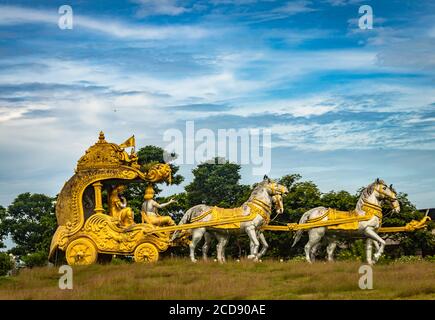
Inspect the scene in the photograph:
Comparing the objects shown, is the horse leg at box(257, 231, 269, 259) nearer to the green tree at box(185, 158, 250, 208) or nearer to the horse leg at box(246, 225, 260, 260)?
the horse leg at box(246, 225, 260, 260)

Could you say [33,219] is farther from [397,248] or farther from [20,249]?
[397,248]

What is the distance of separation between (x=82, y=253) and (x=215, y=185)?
14582 millimetres

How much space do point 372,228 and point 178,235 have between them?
546 cm

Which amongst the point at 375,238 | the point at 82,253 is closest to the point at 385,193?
the point at 375,238

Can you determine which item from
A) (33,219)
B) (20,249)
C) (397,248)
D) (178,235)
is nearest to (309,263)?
(178,235)

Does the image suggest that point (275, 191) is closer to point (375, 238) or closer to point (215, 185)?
point (375, 238)

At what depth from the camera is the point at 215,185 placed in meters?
37.5

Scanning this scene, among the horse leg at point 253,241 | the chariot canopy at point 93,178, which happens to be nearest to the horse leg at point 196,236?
the horse leg at point 253,241

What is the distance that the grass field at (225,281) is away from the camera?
17.6 meters

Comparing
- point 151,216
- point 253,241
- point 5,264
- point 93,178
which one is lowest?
point 5,264

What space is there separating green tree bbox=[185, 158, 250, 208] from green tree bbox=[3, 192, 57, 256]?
6.84 meters

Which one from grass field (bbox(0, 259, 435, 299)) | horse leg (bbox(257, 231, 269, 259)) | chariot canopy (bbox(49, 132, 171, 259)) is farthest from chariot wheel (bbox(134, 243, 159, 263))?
horse leg (bbox(257, 231, 269, 259))
